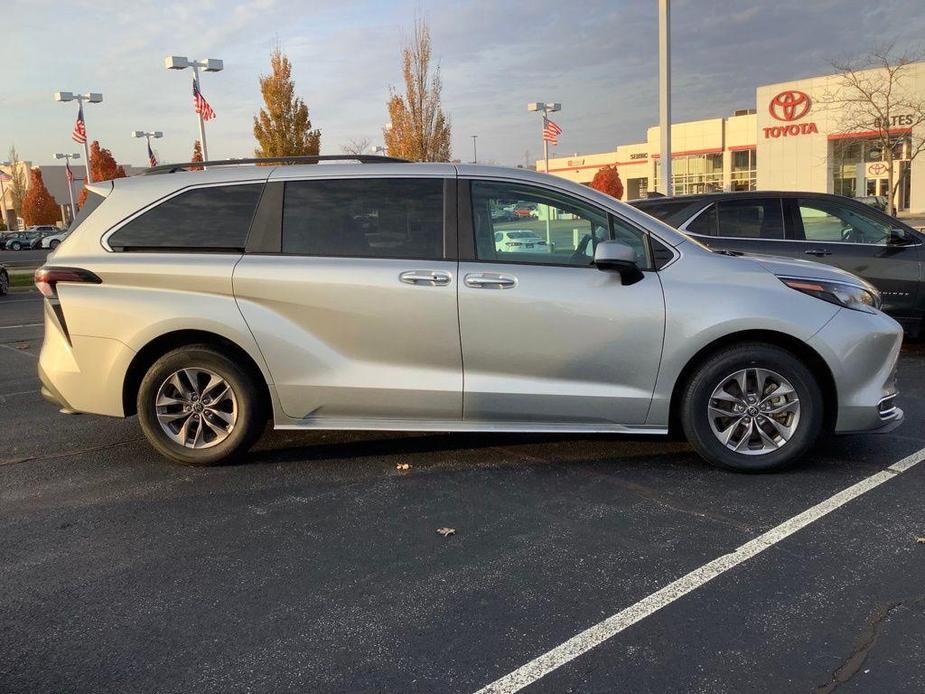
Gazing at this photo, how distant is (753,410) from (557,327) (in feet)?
4.19

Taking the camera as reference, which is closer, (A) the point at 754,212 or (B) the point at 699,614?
(B) the point at 699,614

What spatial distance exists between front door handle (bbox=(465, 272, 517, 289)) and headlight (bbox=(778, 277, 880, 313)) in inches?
63.4

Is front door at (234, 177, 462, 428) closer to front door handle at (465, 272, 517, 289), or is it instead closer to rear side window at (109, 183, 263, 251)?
front door handle at (465, 272, 517, 289)

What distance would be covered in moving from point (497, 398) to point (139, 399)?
7.27ft

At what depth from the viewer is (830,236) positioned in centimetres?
802

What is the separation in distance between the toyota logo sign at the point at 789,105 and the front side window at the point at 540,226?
44619 millimetres

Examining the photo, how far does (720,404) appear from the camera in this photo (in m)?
4.66

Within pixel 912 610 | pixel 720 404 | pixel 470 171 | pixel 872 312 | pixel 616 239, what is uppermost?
pixel 470 171

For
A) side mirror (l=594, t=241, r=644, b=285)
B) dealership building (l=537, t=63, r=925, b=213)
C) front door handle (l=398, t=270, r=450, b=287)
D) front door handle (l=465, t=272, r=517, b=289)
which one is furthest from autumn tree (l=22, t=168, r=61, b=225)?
side mirror (l=594, t=241, r=644, b=285)

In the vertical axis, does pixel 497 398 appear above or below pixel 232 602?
above

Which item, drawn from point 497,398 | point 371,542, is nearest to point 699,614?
point 371,542

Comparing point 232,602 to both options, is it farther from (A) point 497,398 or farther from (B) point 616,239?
(B) point 616,239

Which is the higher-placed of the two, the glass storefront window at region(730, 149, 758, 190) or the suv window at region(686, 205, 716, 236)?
the glass storefront window at region(730, 149, 758, 190)

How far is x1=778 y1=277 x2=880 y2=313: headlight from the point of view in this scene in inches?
182
